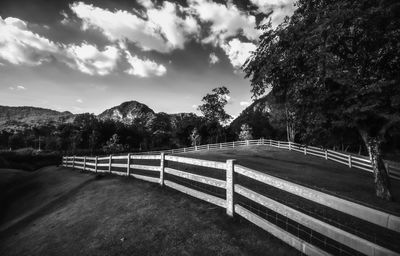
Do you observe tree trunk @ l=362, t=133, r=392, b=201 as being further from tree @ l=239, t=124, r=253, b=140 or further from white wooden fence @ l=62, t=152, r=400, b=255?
tree @ l=239, t=124, r=253, b=140

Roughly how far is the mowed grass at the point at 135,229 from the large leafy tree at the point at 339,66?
6202 millimetres

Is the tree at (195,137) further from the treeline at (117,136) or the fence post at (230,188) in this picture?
the fence post at (230,188)

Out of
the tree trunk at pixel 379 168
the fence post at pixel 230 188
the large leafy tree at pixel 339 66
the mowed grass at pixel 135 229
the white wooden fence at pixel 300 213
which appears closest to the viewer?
the white wooden fence at pixel 300 213

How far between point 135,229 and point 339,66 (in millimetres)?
8522

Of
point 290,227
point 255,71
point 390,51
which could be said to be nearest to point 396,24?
point 390,51

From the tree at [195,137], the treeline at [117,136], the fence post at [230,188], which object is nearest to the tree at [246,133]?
the treeline at [117,136]

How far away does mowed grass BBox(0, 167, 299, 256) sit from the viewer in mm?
3934

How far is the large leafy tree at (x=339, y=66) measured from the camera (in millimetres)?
6840

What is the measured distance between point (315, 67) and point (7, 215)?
610 inches

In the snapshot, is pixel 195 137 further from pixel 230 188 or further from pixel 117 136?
pixel 230 188

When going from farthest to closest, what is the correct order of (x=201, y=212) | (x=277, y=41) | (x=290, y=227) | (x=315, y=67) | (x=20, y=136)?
(x=20, y=136) → (x=277, y=41) → (x=315, y=67) → (x=201, y=212) → (x=290, y=227)

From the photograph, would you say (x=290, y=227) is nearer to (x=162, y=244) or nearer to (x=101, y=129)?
(x=162, y=244)

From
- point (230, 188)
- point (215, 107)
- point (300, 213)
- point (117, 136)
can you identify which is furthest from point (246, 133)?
point (300, 213)

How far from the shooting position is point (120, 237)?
4719 millimetres
